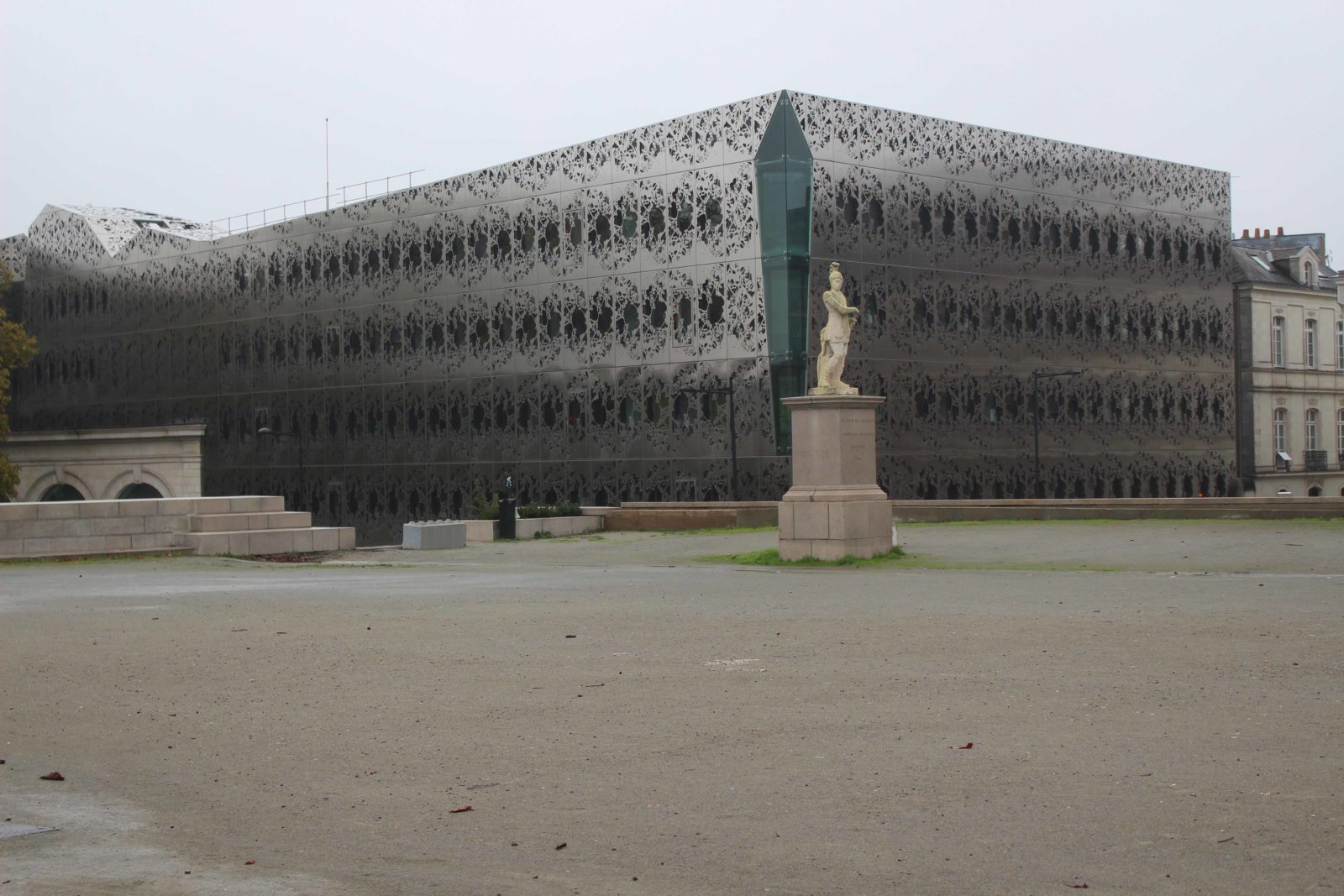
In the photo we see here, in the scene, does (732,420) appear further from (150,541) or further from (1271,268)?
(1271,268)

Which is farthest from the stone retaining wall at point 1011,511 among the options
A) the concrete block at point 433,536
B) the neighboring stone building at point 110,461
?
the neighboring stone building at point 110,461

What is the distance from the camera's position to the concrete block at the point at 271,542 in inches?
1278

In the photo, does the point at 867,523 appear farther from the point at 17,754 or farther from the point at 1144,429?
the point at 1144,429

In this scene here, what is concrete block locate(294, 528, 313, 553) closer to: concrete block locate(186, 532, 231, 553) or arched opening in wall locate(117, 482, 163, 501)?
concrete block locate(186, 532, 231, 553)

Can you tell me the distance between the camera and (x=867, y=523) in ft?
86.8

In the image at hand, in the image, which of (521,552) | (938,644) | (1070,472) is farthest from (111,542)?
(1070,472)

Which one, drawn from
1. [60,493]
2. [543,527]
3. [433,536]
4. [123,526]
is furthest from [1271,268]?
[123,526]

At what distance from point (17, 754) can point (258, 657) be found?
4272 mm

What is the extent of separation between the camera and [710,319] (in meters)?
52.8

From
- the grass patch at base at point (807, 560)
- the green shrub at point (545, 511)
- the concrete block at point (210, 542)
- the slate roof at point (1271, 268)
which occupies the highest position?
the slate roof at point (1271, 268)

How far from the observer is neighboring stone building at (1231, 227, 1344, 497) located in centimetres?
7750

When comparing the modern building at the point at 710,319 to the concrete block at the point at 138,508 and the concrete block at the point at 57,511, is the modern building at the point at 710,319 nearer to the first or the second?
the concrete block at the point at 138,508

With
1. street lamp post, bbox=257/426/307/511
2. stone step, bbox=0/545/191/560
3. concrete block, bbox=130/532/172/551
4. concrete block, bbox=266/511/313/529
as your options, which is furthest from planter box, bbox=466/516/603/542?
street lamp post, bbox=257/426/307/511

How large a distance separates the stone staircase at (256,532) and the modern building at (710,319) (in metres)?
17.7
